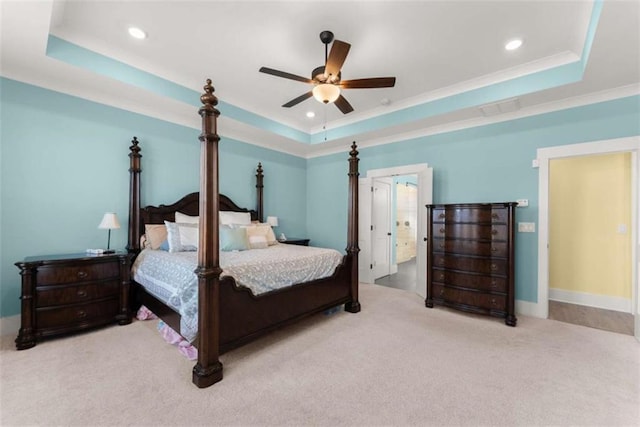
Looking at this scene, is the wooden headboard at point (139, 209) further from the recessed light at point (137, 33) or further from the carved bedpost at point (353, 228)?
the carved bedpost at point (353, 228)

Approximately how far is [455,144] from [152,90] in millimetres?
4119

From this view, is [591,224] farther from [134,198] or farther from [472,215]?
[134,198]

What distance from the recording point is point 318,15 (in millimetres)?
2363

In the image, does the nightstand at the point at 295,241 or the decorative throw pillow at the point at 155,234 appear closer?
the decorative throw pillow at the point at 155,234

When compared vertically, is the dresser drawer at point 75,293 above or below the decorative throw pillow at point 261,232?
below

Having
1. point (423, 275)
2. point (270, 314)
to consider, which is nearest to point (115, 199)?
point (270, 314)

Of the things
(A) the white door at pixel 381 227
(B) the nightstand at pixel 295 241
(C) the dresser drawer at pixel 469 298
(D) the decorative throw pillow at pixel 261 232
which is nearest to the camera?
(C) the dresser drawer at pixel 469 298

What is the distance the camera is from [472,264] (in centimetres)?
346

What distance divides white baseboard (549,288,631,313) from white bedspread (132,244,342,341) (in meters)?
3.60

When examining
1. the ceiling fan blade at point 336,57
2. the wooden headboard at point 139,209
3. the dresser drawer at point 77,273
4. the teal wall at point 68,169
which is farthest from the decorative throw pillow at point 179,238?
the ceiling fan blade at point 336,57

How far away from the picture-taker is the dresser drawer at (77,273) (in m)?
2.61

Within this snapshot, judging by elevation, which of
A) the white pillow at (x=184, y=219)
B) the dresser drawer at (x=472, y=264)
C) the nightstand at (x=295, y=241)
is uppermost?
the white pillow at (x=184, y=219)

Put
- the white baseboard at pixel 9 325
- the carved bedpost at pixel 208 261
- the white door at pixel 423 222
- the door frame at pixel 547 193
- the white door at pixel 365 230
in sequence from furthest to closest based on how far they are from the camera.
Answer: the white door at pixel 365 230
the white door at pixel 423 222
the door frame at pixel 547 193
the white baseboard at pixel 9 325
the carved bedpost at pixel 208 261

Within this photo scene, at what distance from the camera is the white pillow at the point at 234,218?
14.2 ft
